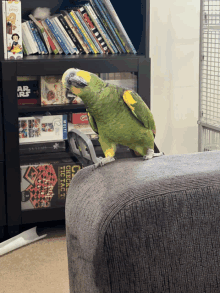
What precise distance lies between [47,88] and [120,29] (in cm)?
50

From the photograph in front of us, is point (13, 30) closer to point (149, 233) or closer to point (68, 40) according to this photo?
point (68, 40)

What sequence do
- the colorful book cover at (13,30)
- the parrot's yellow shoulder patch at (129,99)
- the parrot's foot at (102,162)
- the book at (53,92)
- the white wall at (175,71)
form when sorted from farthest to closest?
the white wall at (175,71)
the book at (53,92)
the colorful book cover at (13,30)
the parrot's yellow shoulder patch at (129,99)
the parrot's foot at (102,162)

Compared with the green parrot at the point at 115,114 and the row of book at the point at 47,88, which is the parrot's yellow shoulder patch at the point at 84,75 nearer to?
the green parrot at the point at 115,114

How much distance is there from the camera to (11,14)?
5.84 feet

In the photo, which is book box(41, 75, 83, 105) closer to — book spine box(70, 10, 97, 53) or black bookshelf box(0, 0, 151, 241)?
black bookshelf box(0, 0, 151, 241)

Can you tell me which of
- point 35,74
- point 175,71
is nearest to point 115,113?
point 35,74

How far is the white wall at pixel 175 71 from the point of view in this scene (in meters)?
2.29

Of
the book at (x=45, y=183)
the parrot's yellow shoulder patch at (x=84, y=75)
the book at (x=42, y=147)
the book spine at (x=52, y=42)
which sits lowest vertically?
the book at (x=45, y=183)

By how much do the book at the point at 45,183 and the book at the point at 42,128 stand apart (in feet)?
0.45

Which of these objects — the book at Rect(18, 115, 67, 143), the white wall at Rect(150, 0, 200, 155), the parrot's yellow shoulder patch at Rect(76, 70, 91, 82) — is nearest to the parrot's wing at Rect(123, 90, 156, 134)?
the parrot's yellow shoulder patch at Rect(76, 70, 91, 82)

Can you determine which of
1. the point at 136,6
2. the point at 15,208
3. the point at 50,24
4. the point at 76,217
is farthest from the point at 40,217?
the point at 76,217

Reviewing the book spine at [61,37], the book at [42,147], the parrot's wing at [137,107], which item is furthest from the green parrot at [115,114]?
the book spine at [61,37]

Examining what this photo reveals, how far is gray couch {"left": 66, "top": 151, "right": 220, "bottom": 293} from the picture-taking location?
605 mm

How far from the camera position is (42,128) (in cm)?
194
